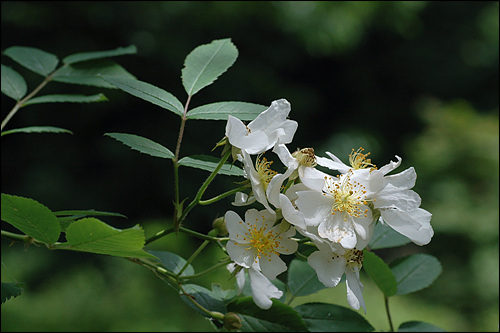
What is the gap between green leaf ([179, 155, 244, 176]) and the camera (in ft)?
2.02

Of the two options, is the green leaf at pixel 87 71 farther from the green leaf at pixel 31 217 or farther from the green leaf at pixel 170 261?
the green leaf at pixel 31 217

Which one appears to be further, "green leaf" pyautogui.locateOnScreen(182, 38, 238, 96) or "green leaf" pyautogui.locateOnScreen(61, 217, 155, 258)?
"green leaf" pyautogui.locateOnScreen(182, 38, 238, 96)

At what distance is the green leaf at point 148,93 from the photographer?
667 millimetres

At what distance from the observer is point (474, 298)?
3.30 metres

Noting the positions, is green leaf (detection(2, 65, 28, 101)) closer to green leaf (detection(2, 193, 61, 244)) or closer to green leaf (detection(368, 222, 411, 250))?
green leaf (detection(2, 193, 61, 244))

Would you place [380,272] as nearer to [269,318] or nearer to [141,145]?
[269,318]

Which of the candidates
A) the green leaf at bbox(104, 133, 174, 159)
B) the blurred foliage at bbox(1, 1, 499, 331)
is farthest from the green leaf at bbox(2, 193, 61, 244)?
the blurred foliage at bbox(1, 1, 499, 331)

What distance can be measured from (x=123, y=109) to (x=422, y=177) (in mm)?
2042

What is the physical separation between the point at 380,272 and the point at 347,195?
0.25 metres

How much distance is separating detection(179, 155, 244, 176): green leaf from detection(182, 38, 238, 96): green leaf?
161 mm

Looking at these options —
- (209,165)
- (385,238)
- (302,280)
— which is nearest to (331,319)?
(302,280)

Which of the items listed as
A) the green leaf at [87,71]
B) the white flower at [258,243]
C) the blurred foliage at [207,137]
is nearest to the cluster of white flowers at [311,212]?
the white flower at [258,243]

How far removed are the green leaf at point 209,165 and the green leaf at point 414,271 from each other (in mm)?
420

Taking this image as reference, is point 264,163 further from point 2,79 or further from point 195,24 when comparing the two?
point 195,24
